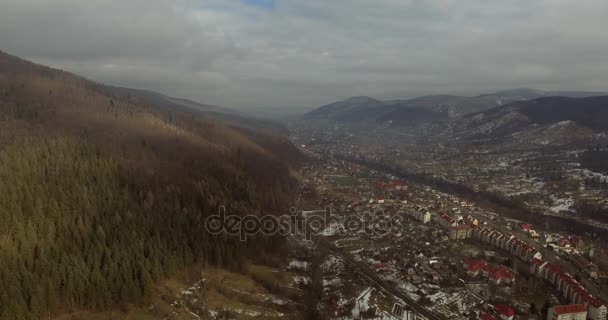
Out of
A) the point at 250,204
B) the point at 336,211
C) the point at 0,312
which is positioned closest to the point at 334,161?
the point at 336,211

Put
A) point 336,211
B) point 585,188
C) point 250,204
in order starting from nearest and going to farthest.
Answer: point 250,204
point 336,211
point 585,188

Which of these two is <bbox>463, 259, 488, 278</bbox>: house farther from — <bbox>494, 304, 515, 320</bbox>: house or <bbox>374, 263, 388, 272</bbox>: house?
<bbox>374, 263, 388, 272</bbox>: house

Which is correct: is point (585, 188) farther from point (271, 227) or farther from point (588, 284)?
point (271, 227)

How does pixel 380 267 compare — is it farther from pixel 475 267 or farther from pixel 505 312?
pixel 505 312

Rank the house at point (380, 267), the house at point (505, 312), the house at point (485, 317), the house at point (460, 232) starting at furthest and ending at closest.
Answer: the house at point (460, 232), the house at point (380, 267), the house at point (505, 312), the house at point (485, 317)

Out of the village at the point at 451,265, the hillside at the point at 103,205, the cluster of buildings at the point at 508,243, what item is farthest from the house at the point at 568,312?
the hillside at the point at 103,205

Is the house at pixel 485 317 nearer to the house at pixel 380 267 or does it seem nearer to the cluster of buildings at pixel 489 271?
the cluster of buildings at pixel 489 271
